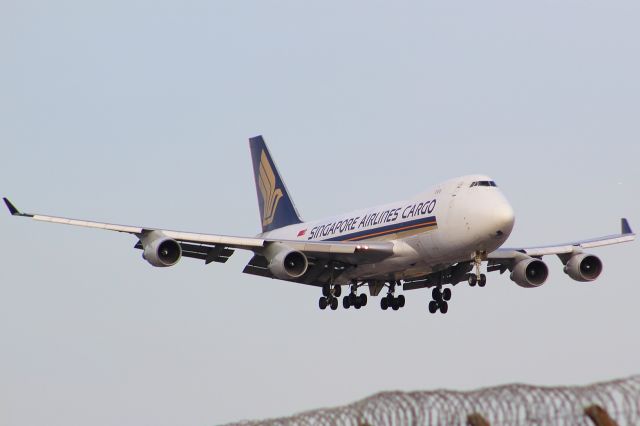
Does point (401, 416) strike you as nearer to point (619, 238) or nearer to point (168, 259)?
point (168, 259)

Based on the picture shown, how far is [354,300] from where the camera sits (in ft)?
190

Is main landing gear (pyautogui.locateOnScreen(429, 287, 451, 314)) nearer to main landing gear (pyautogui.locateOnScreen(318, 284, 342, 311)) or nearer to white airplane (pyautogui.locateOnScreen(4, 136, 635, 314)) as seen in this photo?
white airplane (pyautogui.locateOnScreen(4, 136, 635, 314))

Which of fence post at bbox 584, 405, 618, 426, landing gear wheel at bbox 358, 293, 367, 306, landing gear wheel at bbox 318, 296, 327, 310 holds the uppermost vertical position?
landing gear wheel at bbox 358, 293, 367, 306

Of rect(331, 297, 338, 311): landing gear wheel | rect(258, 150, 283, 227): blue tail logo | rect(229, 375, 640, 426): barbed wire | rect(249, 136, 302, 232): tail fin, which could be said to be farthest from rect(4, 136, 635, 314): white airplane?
rect(229, 375, 640, 426): barbed wire

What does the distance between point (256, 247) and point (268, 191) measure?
1786 cm

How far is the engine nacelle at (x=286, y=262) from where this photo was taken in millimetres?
51688

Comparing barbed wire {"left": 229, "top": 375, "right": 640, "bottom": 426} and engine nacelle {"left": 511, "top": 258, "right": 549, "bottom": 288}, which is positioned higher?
engine nacelle {"left": 511, "top": 258, "right": 549, "bottom": 288}

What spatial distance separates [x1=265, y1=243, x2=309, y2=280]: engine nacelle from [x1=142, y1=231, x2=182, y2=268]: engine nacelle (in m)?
4.84

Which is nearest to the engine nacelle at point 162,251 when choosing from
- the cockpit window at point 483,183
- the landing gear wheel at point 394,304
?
the cockpit window at point 483,183

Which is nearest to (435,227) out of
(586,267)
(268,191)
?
(586,267)

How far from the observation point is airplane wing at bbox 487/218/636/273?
2234 inches

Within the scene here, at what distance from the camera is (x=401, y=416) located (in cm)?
1900

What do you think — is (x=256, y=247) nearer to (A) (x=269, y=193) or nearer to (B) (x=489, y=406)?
(A) (x=269, y=193)

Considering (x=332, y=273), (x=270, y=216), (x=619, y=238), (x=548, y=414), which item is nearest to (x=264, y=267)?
(x=332, y=273)
